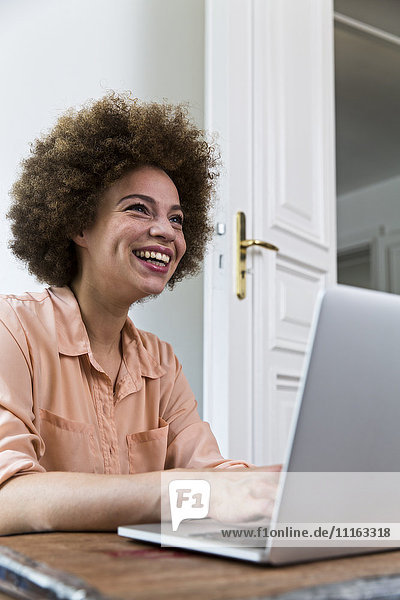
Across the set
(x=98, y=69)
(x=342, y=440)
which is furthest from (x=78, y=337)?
(x=98, y=69)

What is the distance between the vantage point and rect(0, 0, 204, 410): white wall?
6.79 feet

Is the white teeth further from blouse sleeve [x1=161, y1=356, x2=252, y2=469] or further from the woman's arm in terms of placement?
the woman's arm

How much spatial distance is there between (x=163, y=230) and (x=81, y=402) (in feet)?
1.24

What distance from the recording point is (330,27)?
8.28 ft

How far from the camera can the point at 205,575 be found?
0.47 metres

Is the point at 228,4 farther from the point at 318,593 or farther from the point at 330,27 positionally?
the point at 318,593

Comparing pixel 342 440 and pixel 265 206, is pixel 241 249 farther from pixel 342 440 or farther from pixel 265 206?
pixel 342 440

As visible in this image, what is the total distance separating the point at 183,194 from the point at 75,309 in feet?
1.55

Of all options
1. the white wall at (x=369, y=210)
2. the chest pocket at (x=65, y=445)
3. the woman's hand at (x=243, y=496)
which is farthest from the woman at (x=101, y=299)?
the white wall at (x=369, y=210)

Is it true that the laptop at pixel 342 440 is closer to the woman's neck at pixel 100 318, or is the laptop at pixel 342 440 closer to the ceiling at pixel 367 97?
the woman's neck at pixel 100 318

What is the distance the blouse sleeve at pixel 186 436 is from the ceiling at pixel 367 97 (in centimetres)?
243

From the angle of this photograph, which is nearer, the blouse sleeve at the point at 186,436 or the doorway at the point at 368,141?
the blouse sleeve at the point at 186,436

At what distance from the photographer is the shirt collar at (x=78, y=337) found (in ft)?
4.03

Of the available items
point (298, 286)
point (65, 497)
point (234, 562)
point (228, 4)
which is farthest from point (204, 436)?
point (228, 4)
